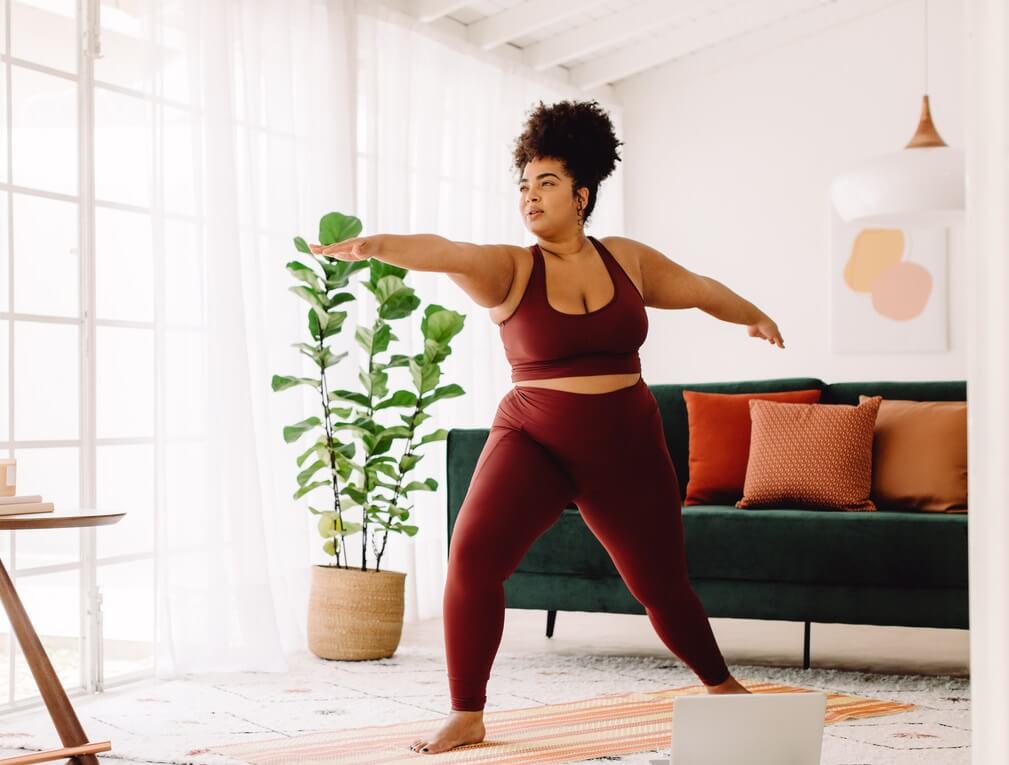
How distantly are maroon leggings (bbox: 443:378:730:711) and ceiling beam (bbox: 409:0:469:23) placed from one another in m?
2.65

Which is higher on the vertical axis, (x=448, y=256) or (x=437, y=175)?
(x=437, y=175)

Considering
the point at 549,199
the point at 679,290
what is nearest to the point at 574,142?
the point at 549,199

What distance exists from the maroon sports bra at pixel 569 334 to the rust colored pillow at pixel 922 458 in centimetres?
152

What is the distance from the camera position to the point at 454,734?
2.34m

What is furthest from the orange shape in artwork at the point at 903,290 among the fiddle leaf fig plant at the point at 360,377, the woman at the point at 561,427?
the woman at the point at 561,427

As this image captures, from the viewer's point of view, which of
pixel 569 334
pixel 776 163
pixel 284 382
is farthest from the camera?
pixel 776 163

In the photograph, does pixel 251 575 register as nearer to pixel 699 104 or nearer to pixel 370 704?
pixel 370 704

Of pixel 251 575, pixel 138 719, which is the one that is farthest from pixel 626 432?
pixel 251 575

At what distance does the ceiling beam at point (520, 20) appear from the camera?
16.3 feet

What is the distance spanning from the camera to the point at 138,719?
2797mm

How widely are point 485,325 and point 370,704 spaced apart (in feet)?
8.05

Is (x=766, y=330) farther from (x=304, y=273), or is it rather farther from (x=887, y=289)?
(x=887, y=289)

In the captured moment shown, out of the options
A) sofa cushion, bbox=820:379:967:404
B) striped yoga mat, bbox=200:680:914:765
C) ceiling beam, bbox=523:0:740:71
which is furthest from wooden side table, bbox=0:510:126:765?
ceiling beam, bbox=523:0:740:71

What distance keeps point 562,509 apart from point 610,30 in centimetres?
351
